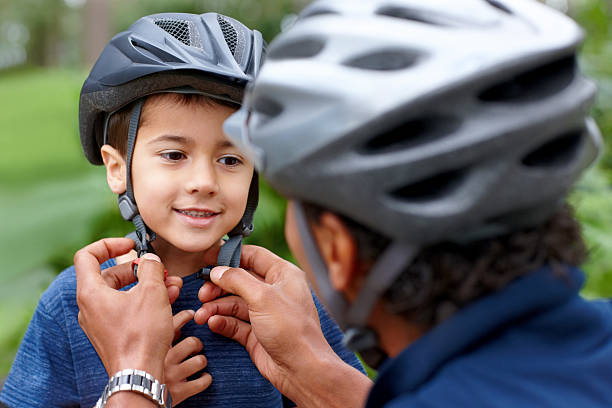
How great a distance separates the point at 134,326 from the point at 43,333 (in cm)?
49

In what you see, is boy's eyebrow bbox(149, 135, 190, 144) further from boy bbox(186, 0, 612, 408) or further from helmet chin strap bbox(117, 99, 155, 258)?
boy bbox(186, 0, 612, 408)

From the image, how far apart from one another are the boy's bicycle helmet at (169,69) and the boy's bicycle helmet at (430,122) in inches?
34.4

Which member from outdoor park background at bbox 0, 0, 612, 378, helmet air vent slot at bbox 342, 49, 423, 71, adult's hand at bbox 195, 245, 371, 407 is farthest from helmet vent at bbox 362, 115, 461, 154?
outdoor park background at bbox 0, 0, 612, 378

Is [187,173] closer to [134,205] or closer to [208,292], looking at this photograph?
[134,205]

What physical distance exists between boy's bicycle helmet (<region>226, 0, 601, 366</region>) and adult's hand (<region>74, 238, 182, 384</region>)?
864 millimetres

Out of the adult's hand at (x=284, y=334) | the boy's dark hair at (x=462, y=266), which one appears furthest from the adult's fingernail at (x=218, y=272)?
the boy's dark hair at (x=462, y=266)

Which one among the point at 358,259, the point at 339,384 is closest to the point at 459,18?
the point at 358,259

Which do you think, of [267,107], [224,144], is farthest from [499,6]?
[224,144]

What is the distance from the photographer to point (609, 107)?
7.32 meters

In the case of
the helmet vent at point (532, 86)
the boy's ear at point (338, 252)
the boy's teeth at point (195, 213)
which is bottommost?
the boy's teeth at point (195, 213)

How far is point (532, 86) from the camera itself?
49.1 inches

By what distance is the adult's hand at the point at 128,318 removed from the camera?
1887 mm

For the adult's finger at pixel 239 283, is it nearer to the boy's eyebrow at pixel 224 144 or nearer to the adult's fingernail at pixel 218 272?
the adult's fingernail at pixel 218 272

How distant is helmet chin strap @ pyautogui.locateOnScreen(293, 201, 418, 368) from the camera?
1.25 metres
